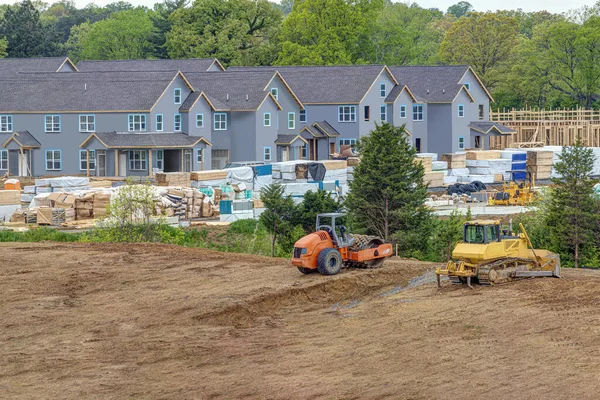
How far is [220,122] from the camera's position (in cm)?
8006

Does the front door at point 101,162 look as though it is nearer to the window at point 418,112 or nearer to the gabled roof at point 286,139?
the gabled roof at point 286,139

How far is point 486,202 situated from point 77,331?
42988mm

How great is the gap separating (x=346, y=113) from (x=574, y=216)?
45.2m

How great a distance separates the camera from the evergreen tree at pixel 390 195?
44406mm

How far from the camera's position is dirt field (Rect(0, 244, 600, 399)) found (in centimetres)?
2080

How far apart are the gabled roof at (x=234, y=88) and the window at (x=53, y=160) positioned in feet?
34.8

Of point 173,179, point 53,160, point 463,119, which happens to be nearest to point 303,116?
point 463,119

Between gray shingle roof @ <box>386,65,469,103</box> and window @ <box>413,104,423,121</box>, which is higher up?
gray shingle roof @ <box>386,65,469,103</box>

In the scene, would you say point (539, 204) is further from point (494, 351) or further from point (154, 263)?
point (494, 351)

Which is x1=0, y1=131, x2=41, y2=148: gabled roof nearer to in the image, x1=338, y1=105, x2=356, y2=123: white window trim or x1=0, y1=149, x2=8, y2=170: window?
x1=0, y1=149, x2=8, y2=170: window

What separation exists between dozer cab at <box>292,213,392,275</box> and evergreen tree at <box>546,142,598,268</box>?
12337 mm

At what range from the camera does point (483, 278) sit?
2867 centimetres

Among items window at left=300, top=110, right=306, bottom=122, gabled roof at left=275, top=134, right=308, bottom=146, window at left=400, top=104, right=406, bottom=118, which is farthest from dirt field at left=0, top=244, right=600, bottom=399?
window at left=400, top=104, right=406, bottom=118

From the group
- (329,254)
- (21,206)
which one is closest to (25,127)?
(21,206)
